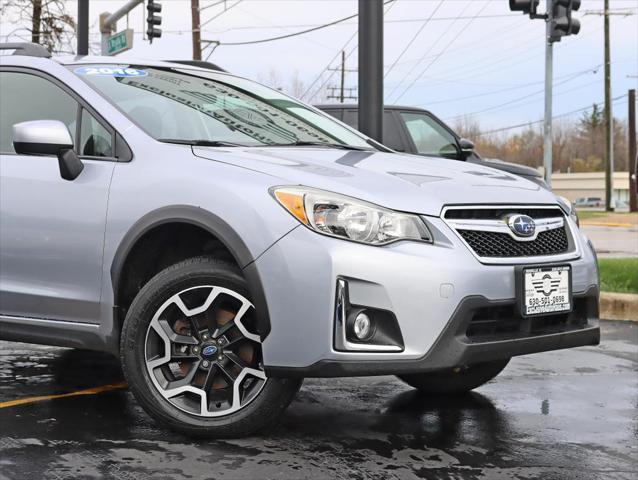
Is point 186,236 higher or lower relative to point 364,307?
higher

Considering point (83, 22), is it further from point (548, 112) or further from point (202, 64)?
point (548, 112)

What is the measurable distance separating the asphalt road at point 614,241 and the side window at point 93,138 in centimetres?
1154

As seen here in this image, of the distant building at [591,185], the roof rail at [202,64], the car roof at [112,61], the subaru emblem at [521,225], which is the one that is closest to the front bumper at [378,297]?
the subaru emblem at [521,225]

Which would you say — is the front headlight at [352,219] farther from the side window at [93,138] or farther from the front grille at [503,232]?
the side window at [93,138]

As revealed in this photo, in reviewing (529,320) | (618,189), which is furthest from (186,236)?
(618,189)

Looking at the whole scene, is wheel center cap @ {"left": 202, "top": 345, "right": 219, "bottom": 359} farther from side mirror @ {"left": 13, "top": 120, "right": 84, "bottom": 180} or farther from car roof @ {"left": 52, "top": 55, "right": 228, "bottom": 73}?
car roof @ {"left": 52, "top": 55, "right": 228, "bottom": 73}

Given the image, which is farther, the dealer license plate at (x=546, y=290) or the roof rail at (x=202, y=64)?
the roof rail at (x=202, y=64)

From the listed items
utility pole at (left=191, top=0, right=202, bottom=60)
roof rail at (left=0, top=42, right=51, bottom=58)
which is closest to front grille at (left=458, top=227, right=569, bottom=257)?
roof rail at (left=0, top=42, right=51, bottom=58)

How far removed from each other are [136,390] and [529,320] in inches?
66.4

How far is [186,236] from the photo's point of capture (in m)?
4.26

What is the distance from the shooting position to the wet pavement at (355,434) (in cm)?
365

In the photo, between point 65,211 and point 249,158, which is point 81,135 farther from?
point 249,158

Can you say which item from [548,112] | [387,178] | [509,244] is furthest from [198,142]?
[548,112]

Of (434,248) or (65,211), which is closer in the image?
(434,248)
